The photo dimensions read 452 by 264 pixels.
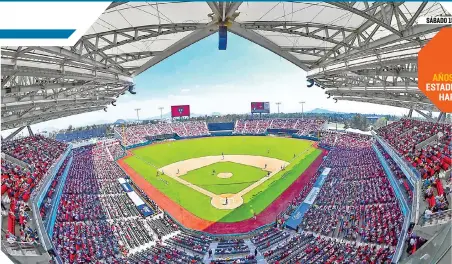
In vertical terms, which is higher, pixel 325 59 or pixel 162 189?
pixel 325 59

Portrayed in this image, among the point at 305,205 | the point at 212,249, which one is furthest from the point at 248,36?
the point at 305,205

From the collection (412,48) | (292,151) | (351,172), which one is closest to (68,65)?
(412,48)

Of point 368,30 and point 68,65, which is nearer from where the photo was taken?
point 368,30

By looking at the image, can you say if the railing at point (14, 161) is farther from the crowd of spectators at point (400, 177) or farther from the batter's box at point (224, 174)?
the crowd of spectators at point (400, 177)

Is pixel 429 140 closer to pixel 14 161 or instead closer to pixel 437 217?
pixel 437 217

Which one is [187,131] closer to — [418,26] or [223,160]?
[223,160]

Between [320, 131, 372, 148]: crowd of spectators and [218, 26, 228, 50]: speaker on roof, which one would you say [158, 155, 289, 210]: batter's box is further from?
[218, 26, 228, 50]: speaker on roof

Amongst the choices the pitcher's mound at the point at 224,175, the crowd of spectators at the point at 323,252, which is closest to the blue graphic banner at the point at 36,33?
the crowd of spectators at the point at 323,252
